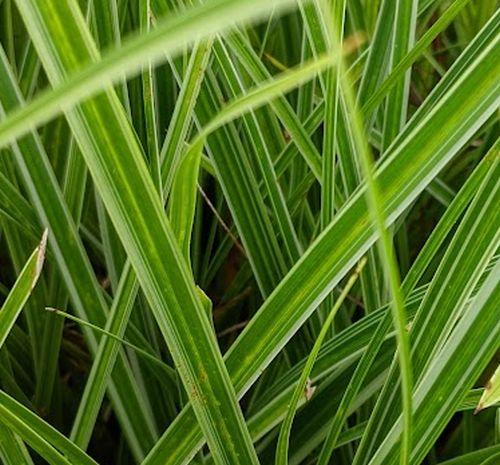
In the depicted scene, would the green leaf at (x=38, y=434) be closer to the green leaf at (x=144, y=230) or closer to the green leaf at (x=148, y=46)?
the green leaf at (x=144, y=230)

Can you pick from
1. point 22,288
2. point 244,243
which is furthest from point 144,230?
A: point 244,243

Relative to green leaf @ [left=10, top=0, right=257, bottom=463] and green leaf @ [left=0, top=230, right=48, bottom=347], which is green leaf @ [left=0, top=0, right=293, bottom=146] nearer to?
green leaf @ [left=10, top=0, right=257, bottom=463]

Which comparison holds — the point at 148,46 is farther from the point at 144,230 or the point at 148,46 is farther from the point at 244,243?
the point at 244,243

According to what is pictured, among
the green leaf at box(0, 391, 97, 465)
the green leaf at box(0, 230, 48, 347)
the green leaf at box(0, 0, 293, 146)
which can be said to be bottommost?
the green leaf at box(0, 391, 97, 465)

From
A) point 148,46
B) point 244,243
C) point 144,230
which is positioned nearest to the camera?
point 148,46

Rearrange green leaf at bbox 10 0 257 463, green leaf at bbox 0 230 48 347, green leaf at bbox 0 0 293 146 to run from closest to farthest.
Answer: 1. green leaf at bbox 0 0 293 146
2. green leaf at bbox 10 0 257 463
3. green leaf at bbox 0 230 48 347

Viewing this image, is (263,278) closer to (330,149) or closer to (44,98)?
(330,149)

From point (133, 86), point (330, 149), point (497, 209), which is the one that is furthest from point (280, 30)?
point (497, 209)

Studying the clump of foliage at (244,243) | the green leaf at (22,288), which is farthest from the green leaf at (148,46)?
the green leaf at (22,288)

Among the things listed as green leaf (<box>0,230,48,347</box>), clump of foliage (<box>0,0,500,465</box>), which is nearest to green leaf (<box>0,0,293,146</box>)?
clump of foliage (<box>0,0,500,465</box>)

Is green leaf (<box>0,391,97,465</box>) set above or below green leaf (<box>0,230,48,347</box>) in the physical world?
below
